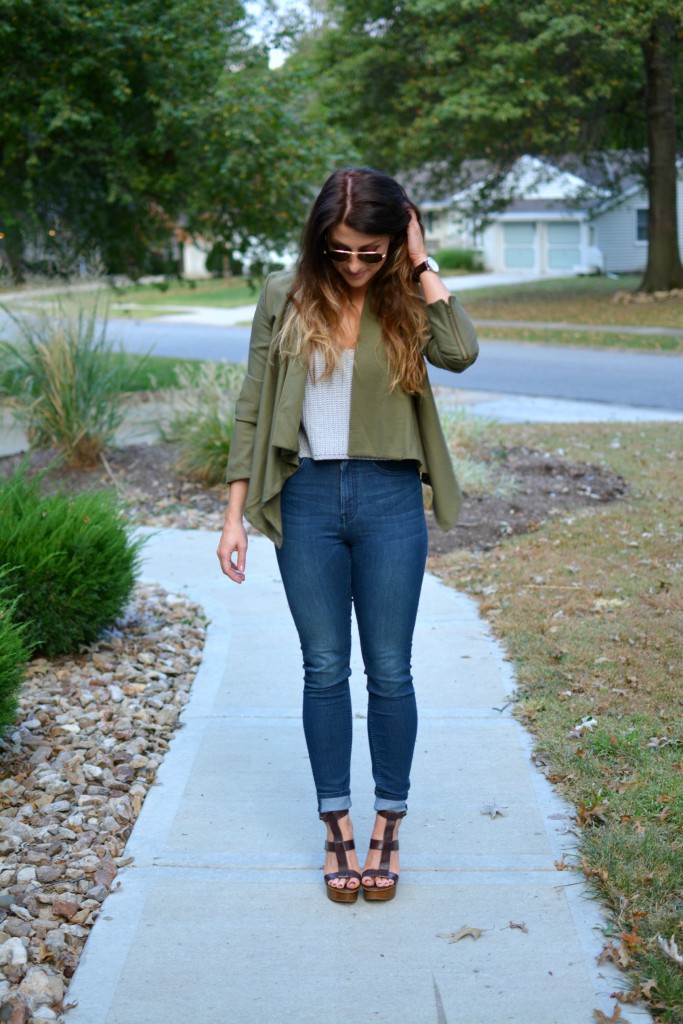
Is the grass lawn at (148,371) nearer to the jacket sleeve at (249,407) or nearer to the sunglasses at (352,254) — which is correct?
the jacket sleeve at (249,407)

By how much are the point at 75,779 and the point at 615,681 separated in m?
2.13

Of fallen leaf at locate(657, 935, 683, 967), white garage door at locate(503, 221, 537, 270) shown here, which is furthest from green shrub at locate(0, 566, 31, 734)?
white garage door at locate(503, 221, 537, 270)

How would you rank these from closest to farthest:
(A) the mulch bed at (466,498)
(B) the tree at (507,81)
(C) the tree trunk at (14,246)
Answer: (A) the mulch bed at (466,498) < (C) the tree trunk at (14,246) < (B) the tree at (507,81)

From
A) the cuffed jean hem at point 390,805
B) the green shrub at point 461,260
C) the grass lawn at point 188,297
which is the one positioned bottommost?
the cuffed jean hem at point 390,805

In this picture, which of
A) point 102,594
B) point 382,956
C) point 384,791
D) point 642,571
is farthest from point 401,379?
point 642,571

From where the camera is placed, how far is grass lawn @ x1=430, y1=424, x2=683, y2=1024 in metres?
3.11

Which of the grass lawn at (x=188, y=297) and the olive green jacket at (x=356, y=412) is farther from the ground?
the grass lawn at (x=188, y=297)

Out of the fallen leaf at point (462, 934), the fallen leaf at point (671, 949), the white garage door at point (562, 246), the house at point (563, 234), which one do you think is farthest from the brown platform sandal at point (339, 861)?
the white garage door at point (562, 246)

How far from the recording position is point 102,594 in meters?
5.07

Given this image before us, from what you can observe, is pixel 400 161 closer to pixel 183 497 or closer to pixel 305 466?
pixel 183 497

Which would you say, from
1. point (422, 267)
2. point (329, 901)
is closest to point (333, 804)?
point (329, 901)

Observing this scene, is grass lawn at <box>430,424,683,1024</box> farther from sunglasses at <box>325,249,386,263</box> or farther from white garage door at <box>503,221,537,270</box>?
white garage door at <box>503,221,537,270</box>

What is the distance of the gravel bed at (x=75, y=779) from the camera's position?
9.82 ft

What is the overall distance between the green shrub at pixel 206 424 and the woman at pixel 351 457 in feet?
16.9
